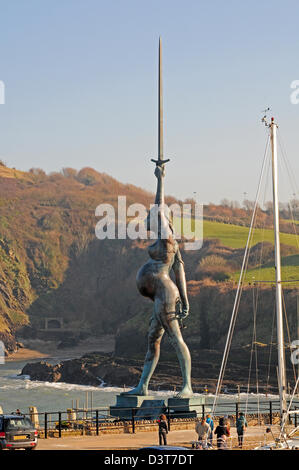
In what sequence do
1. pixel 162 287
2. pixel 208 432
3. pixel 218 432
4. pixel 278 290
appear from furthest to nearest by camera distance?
pixel 162 287 → pixel 278 290 → pixel 208 432 → pixel 218 432

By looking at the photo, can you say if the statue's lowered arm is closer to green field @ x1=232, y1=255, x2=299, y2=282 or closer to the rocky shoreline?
the rocky shoreline

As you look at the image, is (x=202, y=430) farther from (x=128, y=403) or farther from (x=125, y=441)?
(x=128, y=403)

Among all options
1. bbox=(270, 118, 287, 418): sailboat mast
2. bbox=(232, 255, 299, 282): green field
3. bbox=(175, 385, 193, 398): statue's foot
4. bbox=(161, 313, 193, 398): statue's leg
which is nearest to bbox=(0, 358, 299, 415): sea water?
bbox=(161, 313, 193, 398): statue's leg

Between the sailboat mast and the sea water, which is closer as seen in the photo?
the sailboat mast

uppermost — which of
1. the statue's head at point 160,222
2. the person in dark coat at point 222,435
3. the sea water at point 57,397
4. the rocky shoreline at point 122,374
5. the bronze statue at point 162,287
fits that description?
the statue's head at point 160,222

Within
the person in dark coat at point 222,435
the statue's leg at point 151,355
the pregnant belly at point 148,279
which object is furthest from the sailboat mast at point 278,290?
the statue's leg at point 151,355

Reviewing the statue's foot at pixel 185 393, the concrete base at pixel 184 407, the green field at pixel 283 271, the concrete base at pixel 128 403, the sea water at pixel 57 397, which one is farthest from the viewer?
the green field at pixel 283 271

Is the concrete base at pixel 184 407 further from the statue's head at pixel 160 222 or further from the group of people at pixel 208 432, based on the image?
the statue's head at pixel 160 222

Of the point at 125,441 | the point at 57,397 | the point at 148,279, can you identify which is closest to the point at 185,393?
the point at 148,279

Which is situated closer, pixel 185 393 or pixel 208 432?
pixel 208 432

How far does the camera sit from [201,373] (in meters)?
145
